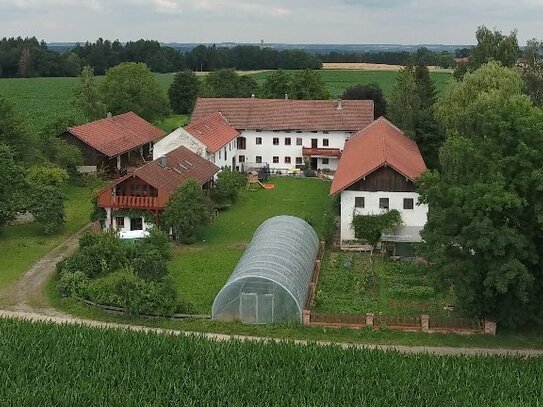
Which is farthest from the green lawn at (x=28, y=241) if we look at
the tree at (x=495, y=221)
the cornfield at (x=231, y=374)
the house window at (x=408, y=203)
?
the tree at (x=495, y=221)

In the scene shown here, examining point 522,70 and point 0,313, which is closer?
point 0,313

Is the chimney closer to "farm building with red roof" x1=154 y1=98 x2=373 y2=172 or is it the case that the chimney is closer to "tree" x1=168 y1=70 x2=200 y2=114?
"farm building with red roof" x1=154 y1=98 x2=373 y2=172

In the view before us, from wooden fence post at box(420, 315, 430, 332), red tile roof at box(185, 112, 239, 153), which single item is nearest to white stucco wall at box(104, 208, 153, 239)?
red tile roof at box(185, 112, 239, 153)

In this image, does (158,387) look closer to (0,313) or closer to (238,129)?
(0,313)

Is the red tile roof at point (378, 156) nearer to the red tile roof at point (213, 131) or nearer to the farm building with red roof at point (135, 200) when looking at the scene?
the farm building with red roof at point (135, 200)

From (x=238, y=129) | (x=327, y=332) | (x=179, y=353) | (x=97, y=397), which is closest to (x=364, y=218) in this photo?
(x=327, y=332)

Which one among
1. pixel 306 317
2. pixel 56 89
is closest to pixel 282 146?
pixel 306 317

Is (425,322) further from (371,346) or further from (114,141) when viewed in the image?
(114,141)
